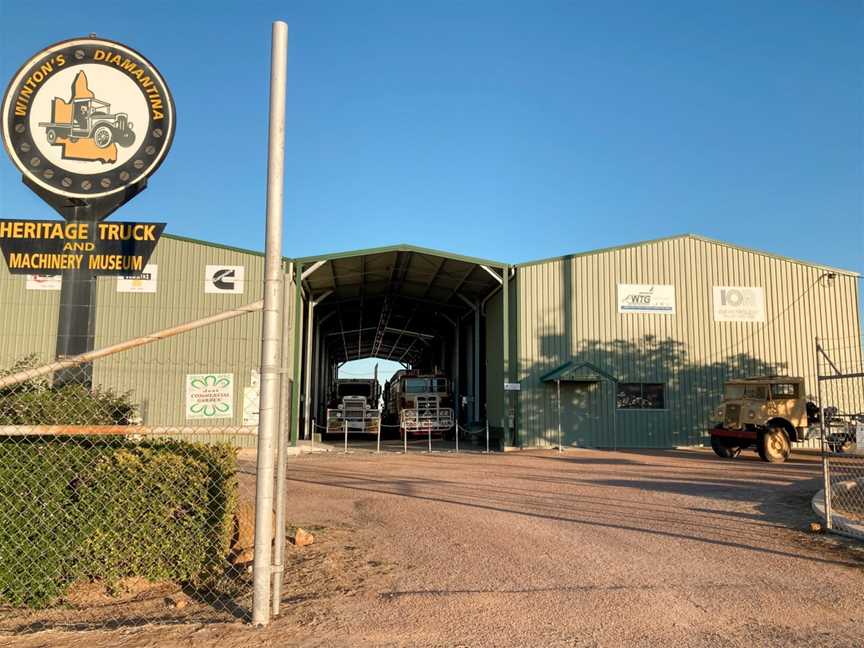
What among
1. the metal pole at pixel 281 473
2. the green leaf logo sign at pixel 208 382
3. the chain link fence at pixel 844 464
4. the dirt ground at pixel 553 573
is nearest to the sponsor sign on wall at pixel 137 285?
the green leaf logo sign at pixel 208 382

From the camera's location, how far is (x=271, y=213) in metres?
5.58

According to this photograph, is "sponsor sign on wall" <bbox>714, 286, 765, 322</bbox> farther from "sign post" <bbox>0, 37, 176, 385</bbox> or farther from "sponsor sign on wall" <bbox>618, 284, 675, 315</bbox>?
"sign post" <bbox>0, 37, 176, 385</bbox>

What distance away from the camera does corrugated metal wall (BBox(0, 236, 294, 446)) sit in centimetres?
2248

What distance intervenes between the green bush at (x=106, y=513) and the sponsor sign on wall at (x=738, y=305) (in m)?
24.0

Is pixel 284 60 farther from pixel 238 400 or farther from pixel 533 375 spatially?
pixel 533 375

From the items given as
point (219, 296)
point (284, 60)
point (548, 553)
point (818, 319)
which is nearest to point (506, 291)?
point (219, 296)

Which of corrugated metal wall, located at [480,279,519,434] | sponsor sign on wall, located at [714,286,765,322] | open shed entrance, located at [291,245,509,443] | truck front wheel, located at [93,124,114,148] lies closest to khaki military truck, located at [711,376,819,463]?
sponsor sign on wall, located at [714,286,765,322]

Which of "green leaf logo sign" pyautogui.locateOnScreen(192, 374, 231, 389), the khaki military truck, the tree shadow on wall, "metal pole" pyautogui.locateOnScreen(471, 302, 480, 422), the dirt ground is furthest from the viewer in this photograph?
"metal pole" pyautogui.locateOnScreen(471, 302, 480, 422)

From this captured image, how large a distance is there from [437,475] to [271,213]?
1161 centimetres

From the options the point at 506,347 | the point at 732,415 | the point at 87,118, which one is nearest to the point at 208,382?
the point at 506,347

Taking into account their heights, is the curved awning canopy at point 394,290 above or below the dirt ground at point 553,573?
above

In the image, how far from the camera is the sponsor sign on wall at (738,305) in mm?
26516

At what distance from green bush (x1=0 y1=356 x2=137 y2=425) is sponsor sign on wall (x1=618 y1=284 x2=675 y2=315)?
2224cm

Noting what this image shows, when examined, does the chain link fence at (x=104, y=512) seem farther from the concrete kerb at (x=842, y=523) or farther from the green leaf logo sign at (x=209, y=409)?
the green leaf logo sign at (x=209, y=409)
